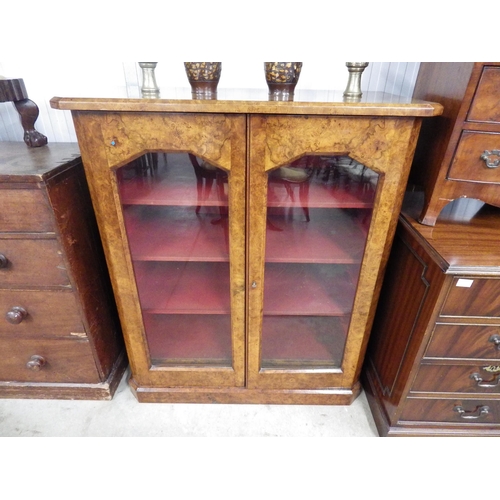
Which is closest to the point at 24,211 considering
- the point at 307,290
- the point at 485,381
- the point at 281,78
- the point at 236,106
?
the point at 236,106

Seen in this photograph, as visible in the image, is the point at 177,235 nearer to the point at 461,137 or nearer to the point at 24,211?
the point at 24,211

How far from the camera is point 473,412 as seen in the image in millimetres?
1045

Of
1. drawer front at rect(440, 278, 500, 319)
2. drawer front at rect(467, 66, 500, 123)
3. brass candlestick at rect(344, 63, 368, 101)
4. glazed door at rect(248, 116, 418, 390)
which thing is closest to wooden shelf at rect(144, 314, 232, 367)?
glazed door at rect(248, 116, 418, 390)

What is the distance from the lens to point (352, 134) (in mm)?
777

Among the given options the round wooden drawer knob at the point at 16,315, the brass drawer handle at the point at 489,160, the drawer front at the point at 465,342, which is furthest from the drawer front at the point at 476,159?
the round wooden drawer knob at the point at 16,315

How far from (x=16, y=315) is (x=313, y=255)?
3.15 feet

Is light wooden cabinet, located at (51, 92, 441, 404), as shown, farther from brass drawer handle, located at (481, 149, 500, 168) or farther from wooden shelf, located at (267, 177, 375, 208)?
brass drawer handle, located at (481, 149, 500, 168)

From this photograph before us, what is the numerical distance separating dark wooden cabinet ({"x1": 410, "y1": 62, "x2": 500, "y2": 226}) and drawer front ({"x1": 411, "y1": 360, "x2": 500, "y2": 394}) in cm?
43

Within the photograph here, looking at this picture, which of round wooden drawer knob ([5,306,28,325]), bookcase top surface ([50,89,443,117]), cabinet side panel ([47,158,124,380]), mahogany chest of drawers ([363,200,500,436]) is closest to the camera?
bookcase top surface ([50,89,443,117])

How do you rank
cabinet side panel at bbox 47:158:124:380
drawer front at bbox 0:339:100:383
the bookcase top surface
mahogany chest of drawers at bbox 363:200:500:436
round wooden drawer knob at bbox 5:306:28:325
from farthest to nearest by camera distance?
drawer front at bbox 0:339:100:383 → round wooden drawer knob at bbox 5:306:28:325 → cabinet side panel at bbox 47:158:124:380 → mahogany chest of drawers at bbox 363:200:500:436 → the bookcase top surface

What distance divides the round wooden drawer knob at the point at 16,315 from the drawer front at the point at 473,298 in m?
1.25

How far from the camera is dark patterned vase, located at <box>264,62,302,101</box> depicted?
0.81 m

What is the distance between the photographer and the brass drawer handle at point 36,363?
1142 millimetres

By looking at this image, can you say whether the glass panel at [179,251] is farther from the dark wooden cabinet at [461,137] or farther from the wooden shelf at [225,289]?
the dark wooden cabinet at [461,137]
